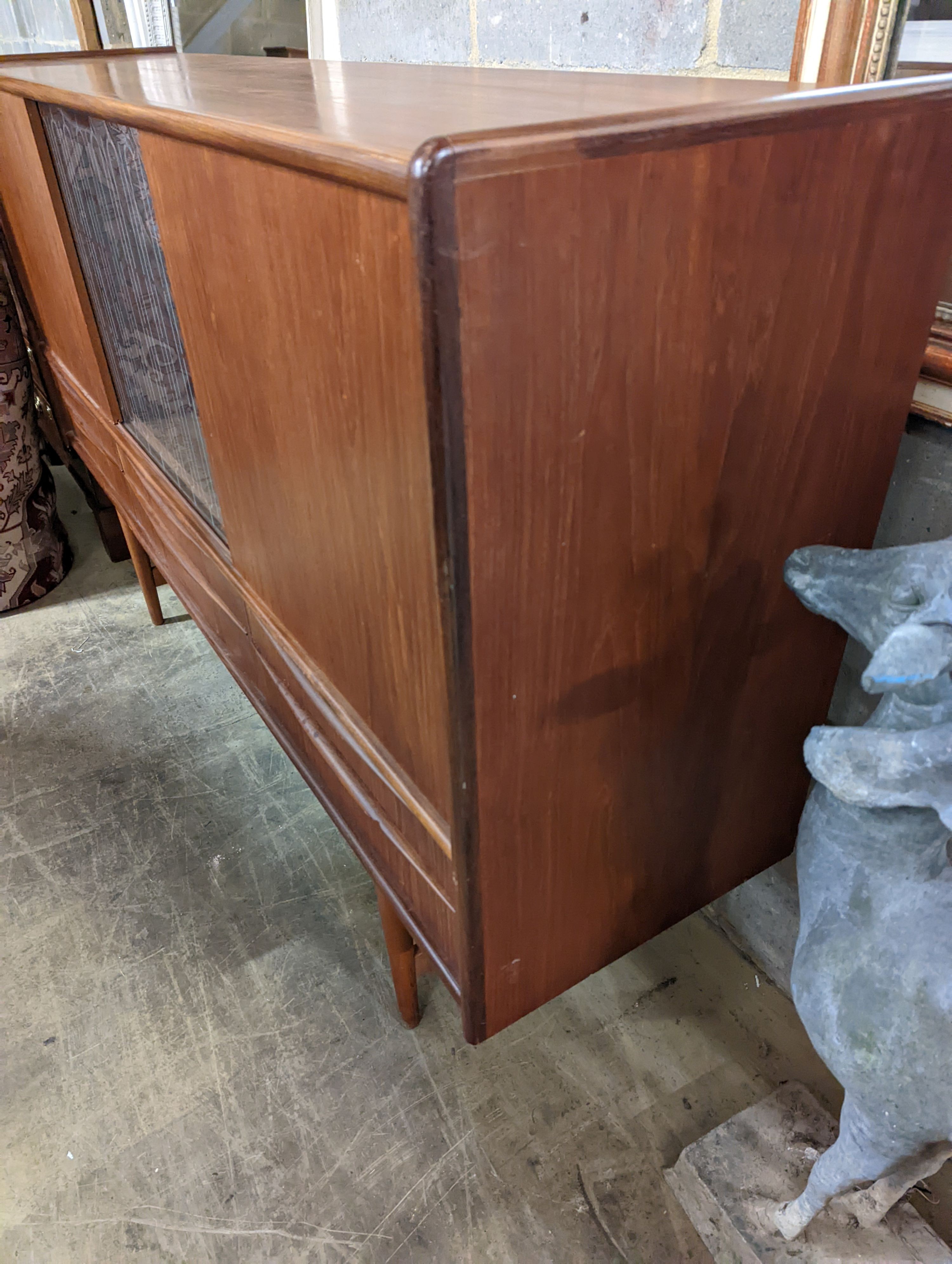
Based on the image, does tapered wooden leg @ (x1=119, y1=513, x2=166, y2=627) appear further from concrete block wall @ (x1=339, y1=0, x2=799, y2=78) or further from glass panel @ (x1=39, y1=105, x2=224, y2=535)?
concrete block wall @ (x1=339, y1=0, x2=799, y2=78)

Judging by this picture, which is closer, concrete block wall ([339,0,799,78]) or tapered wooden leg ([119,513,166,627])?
concrete block wall ([339,0,799,78])

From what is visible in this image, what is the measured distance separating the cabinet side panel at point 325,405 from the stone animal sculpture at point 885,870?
0.34 meters

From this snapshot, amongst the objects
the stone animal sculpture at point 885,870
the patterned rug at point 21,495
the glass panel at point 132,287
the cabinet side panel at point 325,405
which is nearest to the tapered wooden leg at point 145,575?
the patterned rug at point 21,495

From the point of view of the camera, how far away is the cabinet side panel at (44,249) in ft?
4.59

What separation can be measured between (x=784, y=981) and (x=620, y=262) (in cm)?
123

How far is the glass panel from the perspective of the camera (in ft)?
3.56

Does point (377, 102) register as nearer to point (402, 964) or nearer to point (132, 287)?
point (132, 287)

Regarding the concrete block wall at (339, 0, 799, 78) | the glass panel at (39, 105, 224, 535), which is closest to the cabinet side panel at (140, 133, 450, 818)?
the glass panel at (39, 105, 224, 535)

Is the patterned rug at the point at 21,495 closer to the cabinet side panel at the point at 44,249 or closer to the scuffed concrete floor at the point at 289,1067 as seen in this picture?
the cabinet side panel at the point at 44,249

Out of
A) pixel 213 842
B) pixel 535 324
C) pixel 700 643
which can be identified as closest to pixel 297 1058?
pixel 213 842

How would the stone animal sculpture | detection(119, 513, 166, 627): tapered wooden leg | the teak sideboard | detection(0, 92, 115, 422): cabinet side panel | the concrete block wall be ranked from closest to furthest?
the teak sideboard, the stone animal sculpture, the concrete block wall, detection(0, 92, 115, 422): cabinet side panel, detection(119, 513, 166, 627): tapered wooden leg

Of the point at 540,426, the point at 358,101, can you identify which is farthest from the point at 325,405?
the point at 358,101

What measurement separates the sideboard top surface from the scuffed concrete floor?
1247 mm

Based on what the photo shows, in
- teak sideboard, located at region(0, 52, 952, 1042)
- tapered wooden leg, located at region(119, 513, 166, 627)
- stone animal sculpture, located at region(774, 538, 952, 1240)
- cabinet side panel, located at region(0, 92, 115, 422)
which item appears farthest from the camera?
tapered wooden leg, located at region(119, 513, 166, 627)
